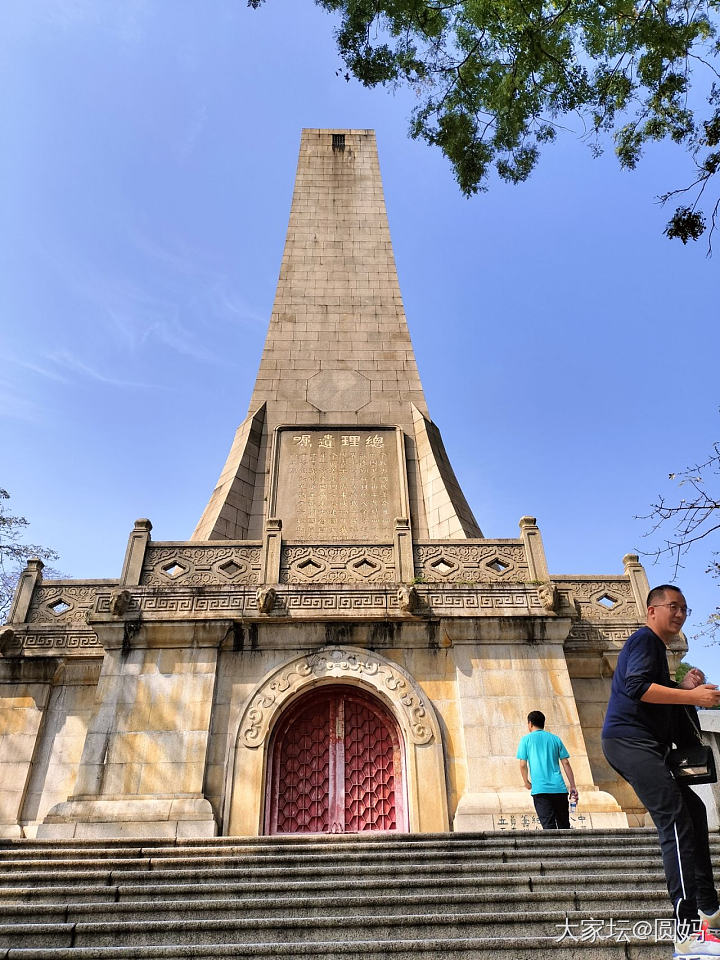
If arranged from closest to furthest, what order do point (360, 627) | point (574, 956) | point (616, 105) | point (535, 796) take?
1. point (574, 956)
2. point (535, 796)
3. point (616, 105)
4. point (360, 627)

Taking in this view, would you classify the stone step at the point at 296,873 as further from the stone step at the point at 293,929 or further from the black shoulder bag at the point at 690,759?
the black shoulder bag at the point at 690,759

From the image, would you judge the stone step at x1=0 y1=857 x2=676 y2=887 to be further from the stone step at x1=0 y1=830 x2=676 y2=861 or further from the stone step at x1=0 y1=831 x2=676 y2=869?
the stone step at x1=0 y1=830 x2=676 y2=861

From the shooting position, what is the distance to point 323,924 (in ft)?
12.8

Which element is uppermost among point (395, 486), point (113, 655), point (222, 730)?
point (395, 486)

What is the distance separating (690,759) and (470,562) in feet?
23.9

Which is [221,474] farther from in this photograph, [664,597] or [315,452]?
[664,597]

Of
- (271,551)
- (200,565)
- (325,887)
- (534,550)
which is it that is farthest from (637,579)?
(325,887)

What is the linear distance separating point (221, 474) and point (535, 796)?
8411mm

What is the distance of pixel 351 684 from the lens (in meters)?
9.21

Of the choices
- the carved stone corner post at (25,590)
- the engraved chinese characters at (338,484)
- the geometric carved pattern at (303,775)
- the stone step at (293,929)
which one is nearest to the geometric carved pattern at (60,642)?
the carved stone corner post at (25,590)

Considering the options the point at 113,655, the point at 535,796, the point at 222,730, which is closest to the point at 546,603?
the point at 535,796

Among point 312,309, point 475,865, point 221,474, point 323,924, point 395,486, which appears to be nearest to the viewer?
point 323,924

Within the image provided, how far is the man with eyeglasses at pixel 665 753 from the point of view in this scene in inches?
110

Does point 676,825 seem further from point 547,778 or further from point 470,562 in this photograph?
point 470,562
